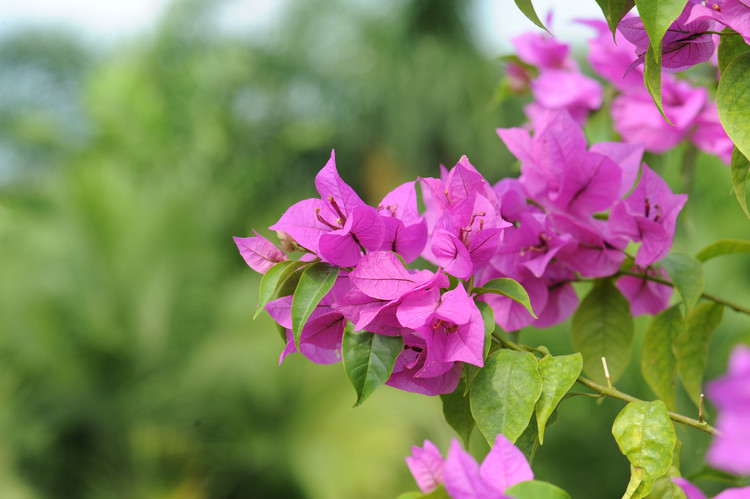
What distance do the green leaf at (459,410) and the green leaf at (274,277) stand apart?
10 centimetres

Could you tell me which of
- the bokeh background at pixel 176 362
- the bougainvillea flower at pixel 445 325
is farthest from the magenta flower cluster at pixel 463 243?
the bokeh background at pixel 176 362

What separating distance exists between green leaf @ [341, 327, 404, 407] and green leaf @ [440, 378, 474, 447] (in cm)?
5

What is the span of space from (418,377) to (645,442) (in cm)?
10

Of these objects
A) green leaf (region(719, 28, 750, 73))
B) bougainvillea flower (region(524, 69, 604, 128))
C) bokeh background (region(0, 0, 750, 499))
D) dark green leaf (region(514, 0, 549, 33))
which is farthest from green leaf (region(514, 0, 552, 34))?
bokeh background (region(0, 0, 750, 499))

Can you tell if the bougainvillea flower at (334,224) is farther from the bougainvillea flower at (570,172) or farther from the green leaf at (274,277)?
the bougainvillea flower at (570,172)

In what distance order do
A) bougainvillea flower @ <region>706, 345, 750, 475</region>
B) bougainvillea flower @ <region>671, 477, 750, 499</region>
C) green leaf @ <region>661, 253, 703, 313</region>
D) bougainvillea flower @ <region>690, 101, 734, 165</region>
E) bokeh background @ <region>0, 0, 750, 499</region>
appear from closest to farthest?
bougainvillea flower @ <region>706, 345, 750, 475</region> < bougainvillea flower @ <region>671, 477, 750, 499</region> < green leaf @ <region>661, 253, 703, 313</region> < bougainvillea flower @ <region>690, 101, 734, 165</region> < bokeh background @ <region>0, 0, 750, 499</region>

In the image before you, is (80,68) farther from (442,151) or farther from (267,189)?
(442,151)

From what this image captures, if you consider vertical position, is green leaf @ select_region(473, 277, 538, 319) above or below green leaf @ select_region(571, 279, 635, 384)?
above

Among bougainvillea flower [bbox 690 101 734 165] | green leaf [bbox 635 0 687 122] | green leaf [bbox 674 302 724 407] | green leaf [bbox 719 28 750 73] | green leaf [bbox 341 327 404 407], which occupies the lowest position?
green leaf [bbox 674 302 724 407]

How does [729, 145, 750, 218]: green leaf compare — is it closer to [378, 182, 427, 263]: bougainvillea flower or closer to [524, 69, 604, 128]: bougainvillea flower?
[378, 182, 427, 263]: bougainvillea flower

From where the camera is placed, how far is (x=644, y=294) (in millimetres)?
478

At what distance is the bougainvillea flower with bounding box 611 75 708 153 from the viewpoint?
1.94 ft

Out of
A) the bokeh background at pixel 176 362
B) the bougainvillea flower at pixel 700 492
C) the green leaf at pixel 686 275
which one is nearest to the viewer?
the bougainvillea flower at pixel 700 492

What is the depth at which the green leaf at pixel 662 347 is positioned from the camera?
1.45 ft
